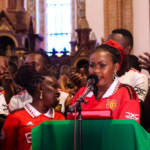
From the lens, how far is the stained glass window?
714 inches

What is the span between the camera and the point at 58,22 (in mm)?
18297

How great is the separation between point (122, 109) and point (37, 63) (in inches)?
70.7

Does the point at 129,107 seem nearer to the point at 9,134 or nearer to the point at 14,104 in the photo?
the point at 9,134

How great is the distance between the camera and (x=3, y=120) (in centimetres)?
351

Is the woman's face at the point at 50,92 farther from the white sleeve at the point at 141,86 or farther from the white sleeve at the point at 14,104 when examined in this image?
the white sleeve at the point at 141,86

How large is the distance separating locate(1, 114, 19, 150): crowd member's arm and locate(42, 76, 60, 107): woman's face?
388mm

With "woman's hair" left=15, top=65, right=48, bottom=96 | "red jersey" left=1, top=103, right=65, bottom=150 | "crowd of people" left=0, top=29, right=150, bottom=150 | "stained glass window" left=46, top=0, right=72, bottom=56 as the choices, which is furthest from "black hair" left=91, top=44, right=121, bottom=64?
"stained glass window" left=46, top=0, right=72, bottom=56

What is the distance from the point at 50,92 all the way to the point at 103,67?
0.60 meters

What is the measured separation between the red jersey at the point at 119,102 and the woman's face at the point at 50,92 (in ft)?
1.29

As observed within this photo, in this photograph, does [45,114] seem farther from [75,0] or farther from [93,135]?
[75,0]

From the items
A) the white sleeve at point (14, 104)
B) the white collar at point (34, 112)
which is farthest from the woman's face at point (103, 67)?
the white sleeve at point (14, 104)

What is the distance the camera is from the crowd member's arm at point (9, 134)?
320 centimetres

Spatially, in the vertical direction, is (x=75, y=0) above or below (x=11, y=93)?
above

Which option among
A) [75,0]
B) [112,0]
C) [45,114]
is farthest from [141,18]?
[45,114]
